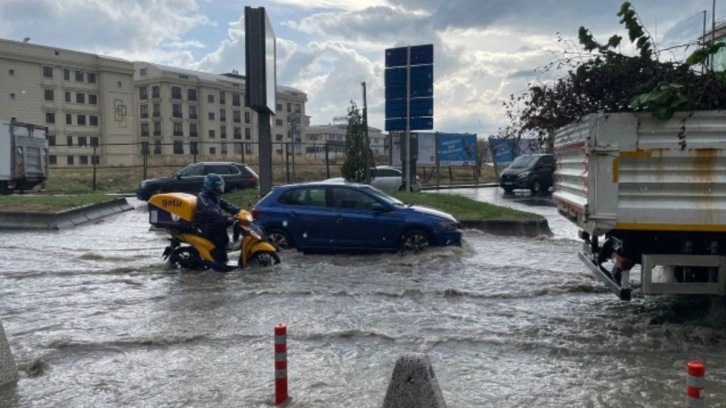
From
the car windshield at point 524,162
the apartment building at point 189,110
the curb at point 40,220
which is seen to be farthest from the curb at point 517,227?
the apartment building at point 189,110

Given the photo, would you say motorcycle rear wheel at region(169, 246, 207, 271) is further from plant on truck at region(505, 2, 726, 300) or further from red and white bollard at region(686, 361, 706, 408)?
red and white bollard at region(686, 361, 706, 408)

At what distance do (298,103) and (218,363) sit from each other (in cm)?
11433

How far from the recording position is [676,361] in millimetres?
5922

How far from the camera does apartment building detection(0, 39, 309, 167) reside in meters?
72.8

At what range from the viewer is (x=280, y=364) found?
4668 mm

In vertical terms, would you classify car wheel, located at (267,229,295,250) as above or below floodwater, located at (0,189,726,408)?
above

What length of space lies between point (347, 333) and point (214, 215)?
13.7 ft

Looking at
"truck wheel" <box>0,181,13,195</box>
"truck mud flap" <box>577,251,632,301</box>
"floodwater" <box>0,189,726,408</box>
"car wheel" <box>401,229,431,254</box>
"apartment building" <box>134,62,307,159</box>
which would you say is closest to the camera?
"floodwater" <box>0,189,726,408</box>

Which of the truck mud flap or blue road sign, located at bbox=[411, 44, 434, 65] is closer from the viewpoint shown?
the truck mud flap

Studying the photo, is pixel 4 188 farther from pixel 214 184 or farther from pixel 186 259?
pixel 214 184

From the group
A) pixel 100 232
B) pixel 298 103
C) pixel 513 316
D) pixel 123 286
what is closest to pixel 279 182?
pixel 100 232

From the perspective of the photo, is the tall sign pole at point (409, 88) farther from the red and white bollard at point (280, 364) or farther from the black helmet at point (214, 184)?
the red and white bollard at point (280, 364)

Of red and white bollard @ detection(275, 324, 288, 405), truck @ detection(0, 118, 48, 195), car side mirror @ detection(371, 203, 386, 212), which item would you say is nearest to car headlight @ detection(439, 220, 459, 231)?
car side mirror @ detection(371, 203, 386, 212)

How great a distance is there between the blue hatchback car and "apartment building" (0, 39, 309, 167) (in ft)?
144
